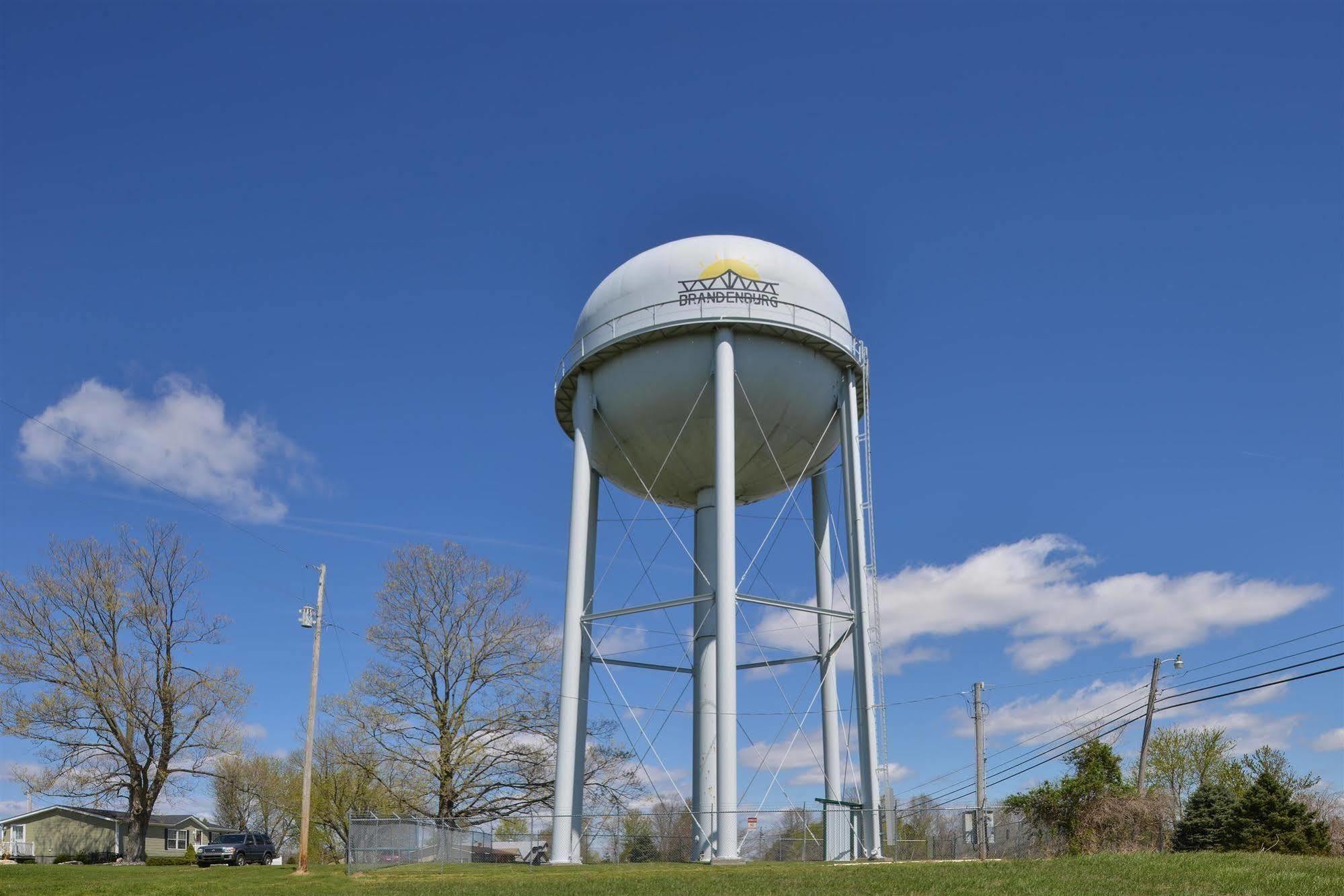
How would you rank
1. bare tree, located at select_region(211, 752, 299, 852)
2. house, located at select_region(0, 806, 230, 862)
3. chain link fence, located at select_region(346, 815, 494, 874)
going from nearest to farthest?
chain link fence, located at select_region(346, 815, 494, 874) < bare tree, located at select_region(211, 752, 299, 852) < house, located at select_region(0, 806, 230, 862)

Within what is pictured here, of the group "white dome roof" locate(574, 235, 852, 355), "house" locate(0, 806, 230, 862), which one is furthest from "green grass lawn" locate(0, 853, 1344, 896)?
"house" locate(0, 806, 230, 862)

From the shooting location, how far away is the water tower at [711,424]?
58.3 ft

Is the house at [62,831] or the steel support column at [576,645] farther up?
the steel support column at [576,645]

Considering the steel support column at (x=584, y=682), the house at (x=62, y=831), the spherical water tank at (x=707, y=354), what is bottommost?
the house at (x=62, y=831)

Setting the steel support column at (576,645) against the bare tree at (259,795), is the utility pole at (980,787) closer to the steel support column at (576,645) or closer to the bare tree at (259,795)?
the steel support column at (576,645)

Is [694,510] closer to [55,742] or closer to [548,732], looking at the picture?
[548,732]

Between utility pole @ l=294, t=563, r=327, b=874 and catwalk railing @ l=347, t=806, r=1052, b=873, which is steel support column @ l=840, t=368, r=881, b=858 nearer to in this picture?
catwalk railing @ l=347, t=806, r=1052, b=873

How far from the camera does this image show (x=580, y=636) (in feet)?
61.3

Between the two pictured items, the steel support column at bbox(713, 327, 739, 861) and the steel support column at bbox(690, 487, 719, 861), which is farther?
the steel support column at bbox(690, 487, 719, 861)

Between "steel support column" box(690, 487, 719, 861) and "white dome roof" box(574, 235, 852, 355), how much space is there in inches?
147

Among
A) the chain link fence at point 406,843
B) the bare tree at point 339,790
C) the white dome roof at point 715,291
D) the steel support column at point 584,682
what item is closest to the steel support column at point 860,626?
the white dome roof at point 715,291

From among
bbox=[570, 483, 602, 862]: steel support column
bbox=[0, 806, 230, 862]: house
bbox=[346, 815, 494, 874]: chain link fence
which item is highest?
bbox=[570, 483, 602, 862]: steel support column

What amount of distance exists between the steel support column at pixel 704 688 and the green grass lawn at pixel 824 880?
1.33 meters

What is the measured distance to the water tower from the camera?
17766 mm
